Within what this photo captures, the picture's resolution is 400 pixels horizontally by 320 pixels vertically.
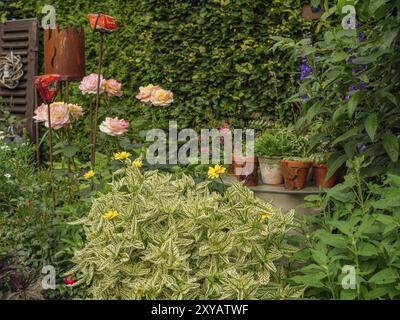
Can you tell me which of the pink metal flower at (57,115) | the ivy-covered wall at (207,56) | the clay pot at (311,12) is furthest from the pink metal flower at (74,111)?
the clay pot at (311,12)

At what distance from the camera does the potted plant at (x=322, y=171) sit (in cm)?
376

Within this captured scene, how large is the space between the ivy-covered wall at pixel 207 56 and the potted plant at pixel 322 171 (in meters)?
1.60

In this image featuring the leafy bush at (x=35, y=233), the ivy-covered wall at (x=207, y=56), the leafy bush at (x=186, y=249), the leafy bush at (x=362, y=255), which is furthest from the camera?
the ivy-covered wall at (x=207, y=56)

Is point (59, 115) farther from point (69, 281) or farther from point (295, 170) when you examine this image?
point (295, 170)

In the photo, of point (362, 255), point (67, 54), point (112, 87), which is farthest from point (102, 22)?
point (362, 255)

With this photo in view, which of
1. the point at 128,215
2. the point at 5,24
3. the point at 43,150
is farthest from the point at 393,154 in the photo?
the point at 5,24

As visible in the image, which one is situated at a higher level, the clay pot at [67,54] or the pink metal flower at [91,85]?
the clay pot at [67,54]

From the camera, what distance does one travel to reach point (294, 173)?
3756 millimetres

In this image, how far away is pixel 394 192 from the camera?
284 centimetres

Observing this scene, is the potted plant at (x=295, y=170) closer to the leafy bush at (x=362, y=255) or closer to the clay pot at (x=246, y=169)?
the clay pot at (x=246, y=169)

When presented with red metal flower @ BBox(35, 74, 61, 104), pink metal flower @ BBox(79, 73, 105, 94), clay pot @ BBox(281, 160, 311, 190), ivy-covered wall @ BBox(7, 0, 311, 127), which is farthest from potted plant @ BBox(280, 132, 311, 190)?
ivy-covered wall @ BBox(7, 0, 311, 127)

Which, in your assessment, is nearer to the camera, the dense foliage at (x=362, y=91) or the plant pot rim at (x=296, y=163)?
the dense foliage at (x=362, y=91)

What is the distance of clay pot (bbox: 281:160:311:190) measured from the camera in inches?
147
